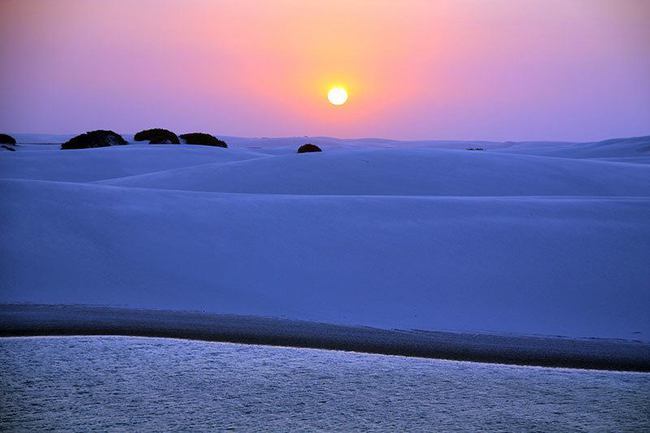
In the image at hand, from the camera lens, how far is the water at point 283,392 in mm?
2625

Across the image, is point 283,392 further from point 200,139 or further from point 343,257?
point 200,139

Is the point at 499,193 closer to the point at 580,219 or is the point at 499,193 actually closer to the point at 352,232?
the point at 580,219

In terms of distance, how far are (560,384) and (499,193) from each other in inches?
266

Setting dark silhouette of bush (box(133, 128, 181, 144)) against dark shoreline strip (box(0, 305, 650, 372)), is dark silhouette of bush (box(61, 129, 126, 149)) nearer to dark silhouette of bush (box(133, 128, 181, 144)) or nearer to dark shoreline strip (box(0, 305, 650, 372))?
dark silhouette of bush (box(133, 128, 181, 144))

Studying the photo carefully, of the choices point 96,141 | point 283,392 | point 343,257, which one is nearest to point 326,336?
point 283,392

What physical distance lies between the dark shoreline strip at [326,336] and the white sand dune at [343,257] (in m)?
0.23

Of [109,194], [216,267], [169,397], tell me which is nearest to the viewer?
[169,397]

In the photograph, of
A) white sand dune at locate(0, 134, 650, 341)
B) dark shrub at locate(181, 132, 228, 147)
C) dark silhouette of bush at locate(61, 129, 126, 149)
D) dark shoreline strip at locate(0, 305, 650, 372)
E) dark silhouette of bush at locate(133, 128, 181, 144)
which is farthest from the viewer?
dark shrub at locate(181, 132, 228, 147)

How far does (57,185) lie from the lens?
7.50 m

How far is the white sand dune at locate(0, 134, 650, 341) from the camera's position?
4832 millimetres

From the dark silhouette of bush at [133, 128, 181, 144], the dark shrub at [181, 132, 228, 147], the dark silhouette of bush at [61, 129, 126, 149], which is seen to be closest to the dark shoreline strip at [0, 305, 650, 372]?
the dark silhouette of bush at [61, 129, 126, 149]

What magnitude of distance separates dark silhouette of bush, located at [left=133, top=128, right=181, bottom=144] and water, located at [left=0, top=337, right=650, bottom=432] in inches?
749

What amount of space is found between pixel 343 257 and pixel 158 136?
18.4 meters

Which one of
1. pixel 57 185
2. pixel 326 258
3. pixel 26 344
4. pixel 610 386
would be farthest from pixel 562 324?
pixel 57 185
